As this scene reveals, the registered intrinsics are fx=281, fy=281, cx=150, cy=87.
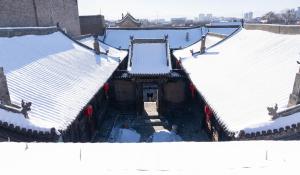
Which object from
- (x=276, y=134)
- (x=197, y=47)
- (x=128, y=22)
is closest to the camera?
(x=276, y=134)

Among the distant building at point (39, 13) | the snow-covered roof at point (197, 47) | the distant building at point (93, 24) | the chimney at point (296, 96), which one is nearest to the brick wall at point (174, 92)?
the snow-covered roof at point (197, 47)

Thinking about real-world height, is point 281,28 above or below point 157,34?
above

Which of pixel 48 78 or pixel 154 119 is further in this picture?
pixel 154 119

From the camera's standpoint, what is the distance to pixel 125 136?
17.7 metres

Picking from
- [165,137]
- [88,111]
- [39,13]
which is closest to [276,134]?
[88,111]

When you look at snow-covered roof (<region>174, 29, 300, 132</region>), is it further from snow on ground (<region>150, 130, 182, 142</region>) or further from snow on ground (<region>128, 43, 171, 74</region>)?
snow on ground (<region>150, 130, 182, 142</region>)

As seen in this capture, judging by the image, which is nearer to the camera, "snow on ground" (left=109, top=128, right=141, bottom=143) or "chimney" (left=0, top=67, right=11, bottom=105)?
"chimney" (left=0, top=67, right=11, bottom=105)

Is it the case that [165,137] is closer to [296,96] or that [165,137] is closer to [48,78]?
[48,78]

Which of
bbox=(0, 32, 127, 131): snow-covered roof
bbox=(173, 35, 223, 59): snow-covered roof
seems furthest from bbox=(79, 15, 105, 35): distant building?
bbox=(0, 32, 127, 131): snow-covered roof
